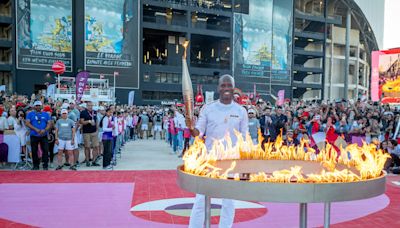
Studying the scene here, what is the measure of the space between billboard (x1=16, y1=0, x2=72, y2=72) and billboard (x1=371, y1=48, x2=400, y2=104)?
28983 mm

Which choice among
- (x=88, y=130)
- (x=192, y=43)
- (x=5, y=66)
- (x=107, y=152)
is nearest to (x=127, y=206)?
(x=107, y=152)

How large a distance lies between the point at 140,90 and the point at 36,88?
10489 mm

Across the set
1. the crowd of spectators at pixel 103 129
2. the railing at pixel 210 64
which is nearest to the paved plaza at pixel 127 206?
the crowd of spectators at pixel 103 129

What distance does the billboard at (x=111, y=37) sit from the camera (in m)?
37.0

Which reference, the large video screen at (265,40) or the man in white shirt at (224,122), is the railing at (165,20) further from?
the man in white shirt at (224,122)

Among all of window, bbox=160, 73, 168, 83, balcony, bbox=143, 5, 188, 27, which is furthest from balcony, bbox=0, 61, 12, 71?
window, bbox=160, 73, 168, 83

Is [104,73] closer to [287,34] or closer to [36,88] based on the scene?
[36,88]

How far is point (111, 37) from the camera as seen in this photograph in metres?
37.5

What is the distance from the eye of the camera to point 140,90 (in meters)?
41.2

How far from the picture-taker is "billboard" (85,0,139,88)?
121ft

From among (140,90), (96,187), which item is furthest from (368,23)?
(96,187)

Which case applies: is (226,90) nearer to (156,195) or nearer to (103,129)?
(156,195)

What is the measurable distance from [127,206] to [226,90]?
3.81 m

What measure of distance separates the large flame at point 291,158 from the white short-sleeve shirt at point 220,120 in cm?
13
